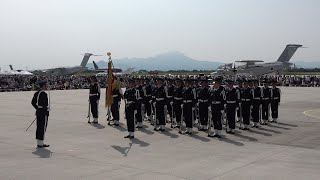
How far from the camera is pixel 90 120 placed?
16531 mm

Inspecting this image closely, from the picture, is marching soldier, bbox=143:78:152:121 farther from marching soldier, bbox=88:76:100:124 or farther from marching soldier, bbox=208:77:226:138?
marching soldier, bbox=208:77:226:138

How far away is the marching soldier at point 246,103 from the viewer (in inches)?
551

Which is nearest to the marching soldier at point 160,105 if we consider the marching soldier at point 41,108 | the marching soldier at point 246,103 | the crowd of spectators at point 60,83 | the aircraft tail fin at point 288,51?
the marching soldier at point 246,103

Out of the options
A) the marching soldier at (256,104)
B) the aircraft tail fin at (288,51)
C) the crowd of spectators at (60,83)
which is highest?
the aircraft tail fin at (288,51)

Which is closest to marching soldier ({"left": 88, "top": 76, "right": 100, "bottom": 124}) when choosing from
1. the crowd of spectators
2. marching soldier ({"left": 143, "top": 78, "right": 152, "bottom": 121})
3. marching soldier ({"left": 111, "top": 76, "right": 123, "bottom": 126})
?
marching soldier ({"left": 111, "top": 76, "right": 123, "bottom": 126})

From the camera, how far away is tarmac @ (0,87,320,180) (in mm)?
7762

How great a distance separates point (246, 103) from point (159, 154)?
566 cm

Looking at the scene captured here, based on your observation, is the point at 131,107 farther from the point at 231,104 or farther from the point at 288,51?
the point at 288,51

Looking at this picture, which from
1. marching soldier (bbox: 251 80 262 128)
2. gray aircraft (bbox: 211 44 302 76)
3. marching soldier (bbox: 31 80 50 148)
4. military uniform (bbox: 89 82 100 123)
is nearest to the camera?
marching soldier (bbox: 31 80 50 148)

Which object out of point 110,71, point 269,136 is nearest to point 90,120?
point 110,71

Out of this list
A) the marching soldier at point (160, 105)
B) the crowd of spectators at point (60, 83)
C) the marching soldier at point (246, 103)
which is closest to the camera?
the marching soldier at point (160, 105)

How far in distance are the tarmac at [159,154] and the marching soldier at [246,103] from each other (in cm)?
50

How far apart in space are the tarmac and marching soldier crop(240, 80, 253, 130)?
50 centimetres

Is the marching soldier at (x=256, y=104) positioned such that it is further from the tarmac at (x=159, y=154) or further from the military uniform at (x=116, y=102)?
the military uniform at (x=116, y=102)
